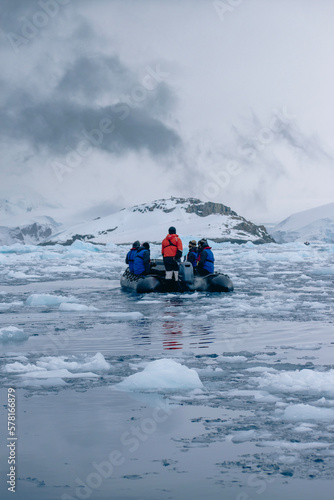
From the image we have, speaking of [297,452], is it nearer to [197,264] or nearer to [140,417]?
[140,417]

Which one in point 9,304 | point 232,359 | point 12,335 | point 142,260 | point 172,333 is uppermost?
point 142,260

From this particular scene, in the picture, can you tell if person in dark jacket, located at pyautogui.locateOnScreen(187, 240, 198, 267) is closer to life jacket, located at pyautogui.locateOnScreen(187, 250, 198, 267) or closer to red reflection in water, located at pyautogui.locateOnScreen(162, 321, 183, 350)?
life jacket, located at pyautogui.locateOnScreen(187, 250, 198, 267)

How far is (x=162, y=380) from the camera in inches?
251

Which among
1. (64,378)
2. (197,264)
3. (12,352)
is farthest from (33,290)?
(64,378)

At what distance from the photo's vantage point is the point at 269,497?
148 inches

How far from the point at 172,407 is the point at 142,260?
41.8ft

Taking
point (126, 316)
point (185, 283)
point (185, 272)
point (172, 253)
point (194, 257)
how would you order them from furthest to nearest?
point (194, 257), point (185, 283), point (185, 272), point (172, 253), point (126, 316)

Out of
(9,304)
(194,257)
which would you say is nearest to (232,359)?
(9,304)

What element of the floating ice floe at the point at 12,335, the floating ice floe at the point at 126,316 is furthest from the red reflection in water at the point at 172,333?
the floating ice floe at the point at 12,335

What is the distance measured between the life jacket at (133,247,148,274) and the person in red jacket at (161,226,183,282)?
27.6 inches

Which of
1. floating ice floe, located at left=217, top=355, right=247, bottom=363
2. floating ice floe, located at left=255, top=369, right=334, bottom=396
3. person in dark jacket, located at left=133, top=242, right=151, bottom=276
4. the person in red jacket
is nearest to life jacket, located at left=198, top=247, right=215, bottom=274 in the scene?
the person in red jacket

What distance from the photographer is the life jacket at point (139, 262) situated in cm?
1818

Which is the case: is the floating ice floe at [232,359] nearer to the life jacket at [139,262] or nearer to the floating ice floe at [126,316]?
the floating ice floe at [126,316]

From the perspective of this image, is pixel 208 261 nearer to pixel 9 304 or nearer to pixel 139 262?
pixel 139 262
